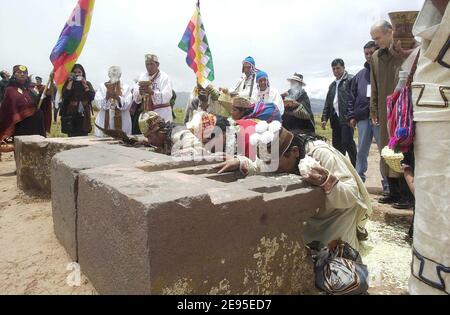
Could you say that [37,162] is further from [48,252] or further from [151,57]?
[151,57]

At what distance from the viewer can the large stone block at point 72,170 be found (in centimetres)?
291

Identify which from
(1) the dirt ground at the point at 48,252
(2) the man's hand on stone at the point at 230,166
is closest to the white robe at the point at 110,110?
(1) the dirt ground at the point at 48,252

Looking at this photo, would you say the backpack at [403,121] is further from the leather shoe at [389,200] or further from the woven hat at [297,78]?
the woven hat at [297,78]

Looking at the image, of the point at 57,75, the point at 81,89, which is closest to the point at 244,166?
the point at 57,75

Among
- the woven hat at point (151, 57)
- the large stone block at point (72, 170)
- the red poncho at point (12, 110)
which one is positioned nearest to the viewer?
the large stone block at point (72, 170)

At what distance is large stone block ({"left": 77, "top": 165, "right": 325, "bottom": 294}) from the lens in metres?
1.92

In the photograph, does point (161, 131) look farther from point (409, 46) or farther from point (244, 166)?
point (409, 46)

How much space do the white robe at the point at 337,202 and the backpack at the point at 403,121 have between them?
0.81 metres

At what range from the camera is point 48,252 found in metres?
3.22

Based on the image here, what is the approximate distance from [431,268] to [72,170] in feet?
7.91

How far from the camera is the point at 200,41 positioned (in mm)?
7391

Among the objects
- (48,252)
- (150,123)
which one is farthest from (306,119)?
(48,252)
